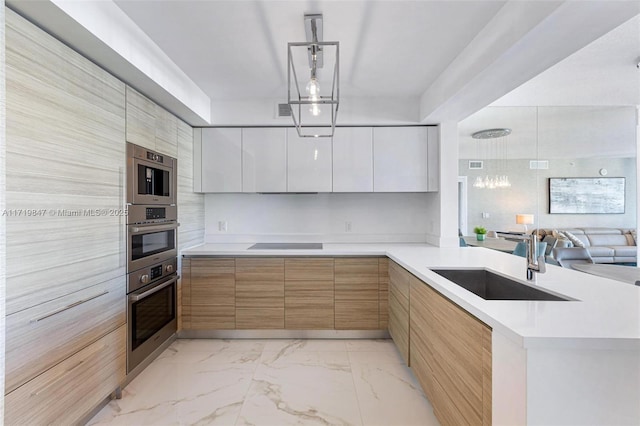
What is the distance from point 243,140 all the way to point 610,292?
2.95 meters

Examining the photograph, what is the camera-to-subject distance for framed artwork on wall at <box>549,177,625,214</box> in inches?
94.7

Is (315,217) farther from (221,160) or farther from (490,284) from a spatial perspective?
(490,284)

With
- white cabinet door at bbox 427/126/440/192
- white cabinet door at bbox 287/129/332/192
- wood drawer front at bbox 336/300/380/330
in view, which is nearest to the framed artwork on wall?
white cabinet door at bbox 427/126/440/192

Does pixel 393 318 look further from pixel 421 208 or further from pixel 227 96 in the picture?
pixel 227 96

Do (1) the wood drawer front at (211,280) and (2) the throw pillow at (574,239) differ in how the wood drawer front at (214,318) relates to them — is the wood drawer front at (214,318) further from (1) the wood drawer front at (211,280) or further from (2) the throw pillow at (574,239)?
(2) the throw pillow at (574,239)

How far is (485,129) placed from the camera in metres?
4.30

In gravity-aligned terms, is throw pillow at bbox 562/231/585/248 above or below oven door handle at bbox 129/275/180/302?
above

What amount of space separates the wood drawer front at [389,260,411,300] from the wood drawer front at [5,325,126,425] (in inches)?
76.9

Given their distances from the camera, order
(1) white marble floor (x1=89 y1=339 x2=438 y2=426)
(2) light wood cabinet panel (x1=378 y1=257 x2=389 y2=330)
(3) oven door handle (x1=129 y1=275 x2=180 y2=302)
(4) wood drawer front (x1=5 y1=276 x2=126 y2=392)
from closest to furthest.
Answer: (4) wood drawer front (x1=5 y1=276 x2=126 y2=392)
(1) white marble floor (x1=89 y1=339 x2=438 y2=426)
(3) oven door handle (x1=129 y1=275 x2=180 y2=302)
(2) light wood cabinet panel (x1=378 y1=257 x2=389 y2=330)

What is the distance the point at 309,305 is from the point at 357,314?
0.46m

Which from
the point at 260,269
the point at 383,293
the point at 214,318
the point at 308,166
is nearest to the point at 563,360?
the point at 383,293

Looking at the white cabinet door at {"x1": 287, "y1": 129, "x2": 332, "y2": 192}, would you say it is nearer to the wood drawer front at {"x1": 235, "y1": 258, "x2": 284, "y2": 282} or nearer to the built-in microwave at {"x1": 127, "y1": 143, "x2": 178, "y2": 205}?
the wood drawer front at {"x1": 235, "y1": 258, "x2": 284, "y2": 282}

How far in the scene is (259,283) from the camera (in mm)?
2783

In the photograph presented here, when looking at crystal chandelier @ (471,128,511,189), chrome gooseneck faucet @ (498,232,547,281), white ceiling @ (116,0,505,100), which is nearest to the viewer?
chrome gooseneck faucet @ (498,232,547,281)
